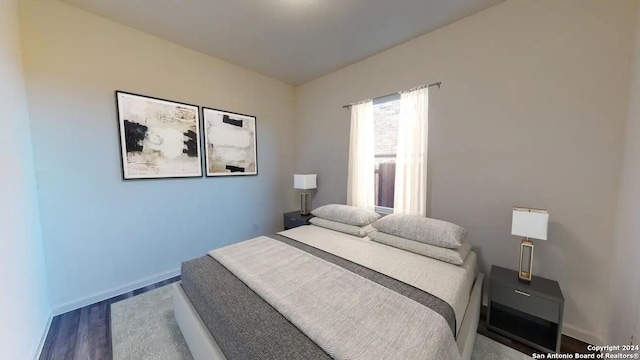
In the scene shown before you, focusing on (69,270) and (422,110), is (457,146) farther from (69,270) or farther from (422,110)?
(69,270)

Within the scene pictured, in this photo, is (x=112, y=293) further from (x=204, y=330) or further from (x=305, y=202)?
(x=305, y=202)

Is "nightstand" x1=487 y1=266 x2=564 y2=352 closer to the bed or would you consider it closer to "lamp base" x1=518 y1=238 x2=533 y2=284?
"lamp base" x1=518 y1=238 x2=533 y2=284

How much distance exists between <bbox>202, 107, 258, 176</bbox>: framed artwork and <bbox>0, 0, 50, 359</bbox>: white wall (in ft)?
4.79

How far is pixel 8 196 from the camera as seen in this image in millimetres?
1330

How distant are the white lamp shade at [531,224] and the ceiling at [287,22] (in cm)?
187

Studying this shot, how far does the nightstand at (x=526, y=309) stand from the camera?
5.02 ft

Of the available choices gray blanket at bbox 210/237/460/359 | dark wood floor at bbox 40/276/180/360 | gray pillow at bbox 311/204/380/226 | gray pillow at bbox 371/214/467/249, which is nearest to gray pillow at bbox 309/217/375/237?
gray pillow at bbox 311/204/380/226

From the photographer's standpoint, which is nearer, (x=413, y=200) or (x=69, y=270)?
(x=69, y=270)

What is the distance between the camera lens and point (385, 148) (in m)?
2.88

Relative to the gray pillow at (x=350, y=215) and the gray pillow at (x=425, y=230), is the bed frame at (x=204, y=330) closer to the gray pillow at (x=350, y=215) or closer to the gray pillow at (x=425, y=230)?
the gray pillow at (x=425, y=230)

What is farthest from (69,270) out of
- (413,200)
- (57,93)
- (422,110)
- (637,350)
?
(637,350)

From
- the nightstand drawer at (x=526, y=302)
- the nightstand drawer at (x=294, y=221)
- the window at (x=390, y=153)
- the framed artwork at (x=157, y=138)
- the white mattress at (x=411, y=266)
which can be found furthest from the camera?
the nightstand drawer at (x=294, y=221)

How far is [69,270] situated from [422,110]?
392cm

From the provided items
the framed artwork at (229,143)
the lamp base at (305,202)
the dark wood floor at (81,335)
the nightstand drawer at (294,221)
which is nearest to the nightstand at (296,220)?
the nightstand drawer at (294,221)
